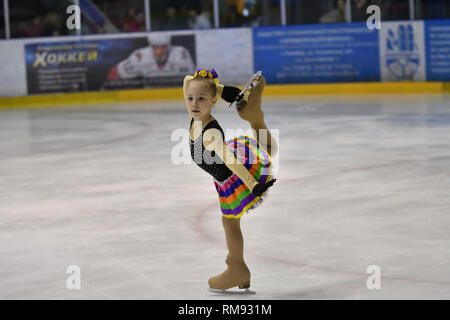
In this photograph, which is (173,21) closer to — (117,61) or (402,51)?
(117,61)

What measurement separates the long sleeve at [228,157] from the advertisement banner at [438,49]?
1424 centimetres

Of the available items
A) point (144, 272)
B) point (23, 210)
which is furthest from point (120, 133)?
point (144, 272)

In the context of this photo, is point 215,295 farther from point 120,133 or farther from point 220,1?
point 220,1

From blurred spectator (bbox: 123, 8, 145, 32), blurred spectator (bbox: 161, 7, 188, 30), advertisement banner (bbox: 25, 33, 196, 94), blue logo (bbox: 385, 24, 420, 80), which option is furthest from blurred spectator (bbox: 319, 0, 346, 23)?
blurred spectator (bbox: 123, 8, 145, 32)

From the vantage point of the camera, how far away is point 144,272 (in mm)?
5488

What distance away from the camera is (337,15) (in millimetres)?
19328

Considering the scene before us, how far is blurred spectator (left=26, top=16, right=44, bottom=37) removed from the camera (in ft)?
64.5

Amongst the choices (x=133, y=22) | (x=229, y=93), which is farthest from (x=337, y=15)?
(x=229, y=93)

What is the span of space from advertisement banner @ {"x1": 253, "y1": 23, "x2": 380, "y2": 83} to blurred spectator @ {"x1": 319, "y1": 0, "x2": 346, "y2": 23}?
1.00 ft

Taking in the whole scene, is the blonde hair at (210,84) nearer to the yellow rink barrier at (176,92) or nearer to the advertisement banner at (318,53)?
the yellow rink barrier at (176,92)

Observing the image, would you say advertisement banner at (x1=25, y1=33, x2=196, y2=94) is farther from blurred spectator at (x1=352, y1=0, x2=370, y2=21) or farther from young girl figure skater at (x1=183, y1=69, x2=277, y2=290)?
young girl figure skater at (x1=183, y1=69, x2=277, y2=290)

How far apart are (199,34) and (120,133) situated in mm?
6936

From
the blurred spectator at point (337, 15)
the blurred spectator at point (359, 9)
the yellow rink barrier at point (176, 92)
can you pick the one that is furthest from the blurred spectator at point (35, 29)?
the blurred spectator at point (359, 9)

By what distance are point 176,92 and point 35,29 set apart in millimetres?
3443
